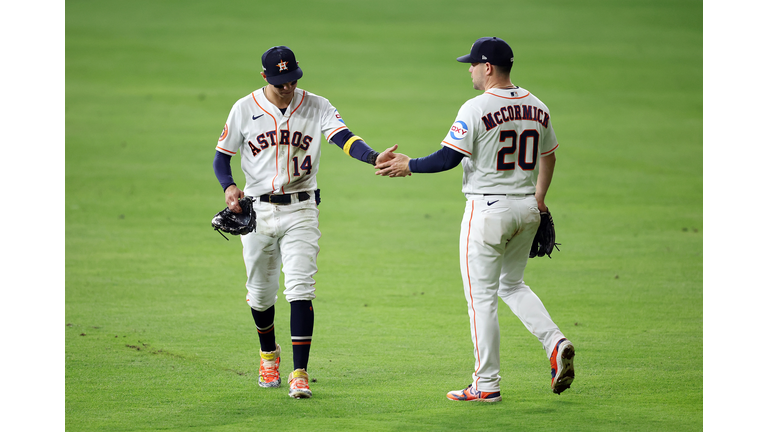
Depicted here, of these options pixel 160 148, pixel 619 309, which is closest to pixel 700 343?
pixel 619 309

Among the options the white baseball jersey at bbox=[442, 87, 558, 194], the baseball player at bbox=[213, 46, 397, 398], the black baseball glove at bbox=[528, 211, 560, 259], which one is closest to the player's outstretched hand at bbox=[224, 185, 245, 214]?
the baseball player at bbox=[213, 46, 397, 398]

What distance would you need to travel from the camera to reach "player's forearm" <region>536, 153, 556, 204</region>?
4613 mm

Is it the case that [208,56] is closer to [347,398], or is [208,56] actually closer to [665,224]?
[665,224]

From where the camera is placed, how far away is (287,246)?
15.3 feet

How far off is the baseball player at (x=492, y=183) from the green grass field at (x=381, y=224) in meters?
0.28

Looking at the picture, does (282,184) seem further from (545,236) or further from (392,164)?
(545,236)

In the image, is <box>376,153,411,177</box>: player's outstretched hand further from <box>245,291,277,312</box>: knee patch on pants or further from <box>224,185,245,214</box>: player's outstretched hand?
<box>245,291,277,312</box>: knee patch on pants

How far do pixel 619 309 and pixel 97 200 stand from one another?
7631mm

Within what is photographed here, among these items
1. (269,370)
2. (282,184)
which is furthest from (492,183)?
(269,370)

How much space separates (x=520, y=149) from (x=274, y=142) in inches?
58.6

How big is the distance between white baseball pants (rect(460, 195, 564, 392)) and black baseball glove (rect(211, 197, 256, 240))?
1.29 meters

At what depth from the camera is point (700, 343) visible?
5711 millimetres

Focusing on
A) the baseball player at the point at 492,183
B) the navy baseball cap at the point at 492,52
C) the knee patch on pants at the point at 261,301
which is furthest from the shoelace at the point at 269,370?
the navy baseball cap at the point at 492,52

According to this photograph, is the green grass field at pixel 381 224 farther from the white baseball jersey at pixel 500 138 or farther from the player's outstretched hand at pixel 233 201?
the white baseball jersey at pixel 500 138
